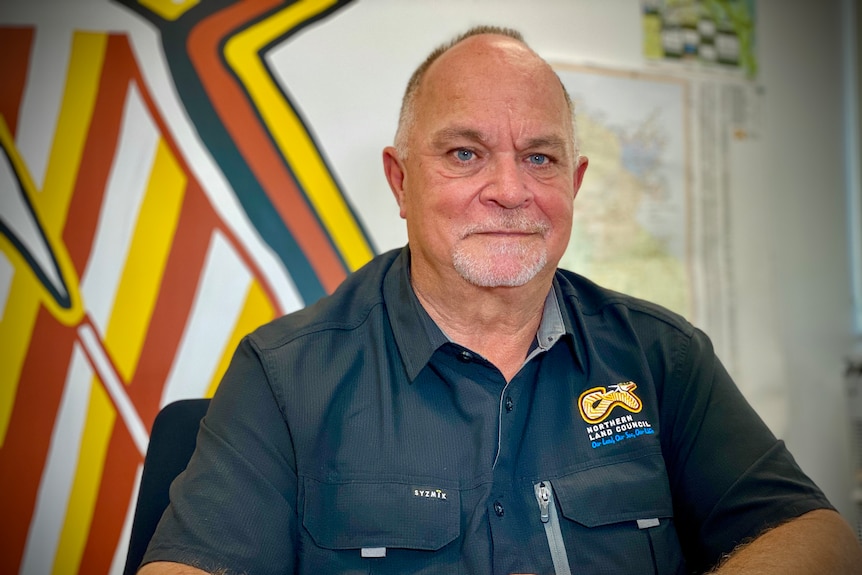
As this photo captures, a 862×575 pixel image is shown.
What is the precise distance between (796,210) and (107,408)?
2259 millimetres

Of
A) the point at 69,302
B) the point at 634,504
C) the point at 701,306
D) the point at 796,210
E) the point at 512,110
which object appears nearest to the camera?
the point at 634,504

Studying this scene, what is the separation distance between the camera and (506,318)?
4.37 feet

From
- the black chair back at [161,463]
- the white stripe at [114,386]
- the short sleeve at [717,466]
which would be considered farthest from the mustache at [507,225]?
the white stripe at [114,386]

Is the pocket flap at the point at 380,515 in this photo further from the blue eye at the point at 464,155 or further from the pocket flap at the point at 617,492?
the blue eye at the point at 464,155

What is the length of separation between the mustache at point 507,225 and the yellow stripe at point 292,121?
27.8 inches

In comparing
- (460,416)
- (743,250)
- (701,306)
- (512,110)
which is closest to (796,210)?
(743,250)

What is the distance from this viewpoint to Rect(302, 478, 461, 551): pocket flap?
1.09 meters

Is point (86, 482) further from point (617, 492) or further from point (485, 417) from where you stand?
point (617, 492)

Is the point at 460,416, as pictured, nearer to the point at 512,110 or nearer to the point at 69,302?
the point at 512,110

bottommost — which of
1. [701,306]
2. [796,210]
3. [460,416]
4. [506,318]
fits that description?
[460,416]

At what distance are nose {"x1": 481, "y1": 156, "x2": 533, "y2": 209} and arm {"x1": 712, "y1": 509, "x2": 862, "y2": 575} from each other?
649 millimetres

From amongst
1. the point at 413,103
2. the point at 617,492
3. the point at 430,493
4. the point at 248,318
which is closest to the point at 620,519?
the point at 617,492

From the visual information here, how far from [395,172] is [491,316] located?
362 millimetres

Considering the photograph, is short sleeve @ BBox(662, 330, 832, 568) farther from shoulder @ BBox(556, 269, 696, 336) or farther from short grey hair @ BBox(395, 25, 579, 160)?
short grey hair @ BBox(395, 25, 579, 160)
